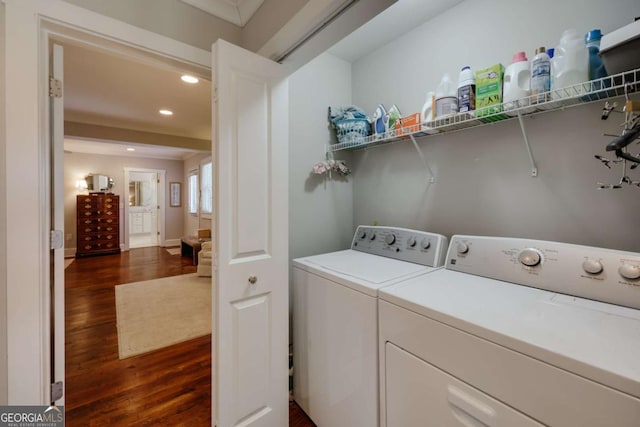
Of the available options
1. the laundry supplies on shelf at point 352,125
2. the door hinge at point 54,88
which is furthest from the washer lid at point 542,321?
the door hinge at point 54,88

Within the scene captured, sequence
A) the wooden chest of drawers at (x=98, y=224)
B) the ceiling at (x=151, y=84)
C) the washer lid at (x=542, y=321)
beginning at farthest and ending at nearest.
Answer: the wooden chest of drawers at (x=98, y=224), the ceiling at (x=151, y=84), the washer lid at (x=542, y=321)

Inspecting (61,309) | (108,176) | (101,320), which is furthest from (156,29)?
(108,176)

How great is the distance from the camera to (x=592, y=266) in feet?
3.07

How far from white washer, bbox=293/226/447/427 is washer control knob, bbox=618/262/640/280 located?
63 cm

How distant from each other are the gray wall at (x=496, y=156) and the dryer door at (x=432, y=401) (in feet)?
2.77

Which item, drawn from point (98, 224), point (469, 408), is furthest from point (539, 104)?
point (98, 224)

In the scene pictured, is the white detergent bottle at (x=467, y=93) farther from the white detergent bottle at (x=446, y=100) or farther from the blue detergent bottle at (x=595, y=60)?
the blue detergent bottle at (x=595, y=60)

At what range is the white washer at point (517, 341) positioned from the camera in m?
0.62

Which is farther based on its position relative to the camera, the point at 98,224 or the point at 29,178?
the point at 98,224

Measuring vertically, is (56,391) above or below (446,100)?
below

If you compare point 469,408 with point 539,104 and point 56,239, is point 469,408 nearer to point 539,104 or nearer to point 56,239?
point 539,104

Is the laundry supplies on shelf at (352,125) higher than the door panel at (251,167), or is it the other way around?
the laundry supplies on shelf at (352,125)

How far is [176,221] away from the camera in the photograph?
7.82m

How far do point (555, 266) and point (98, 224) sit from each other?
803 cm
